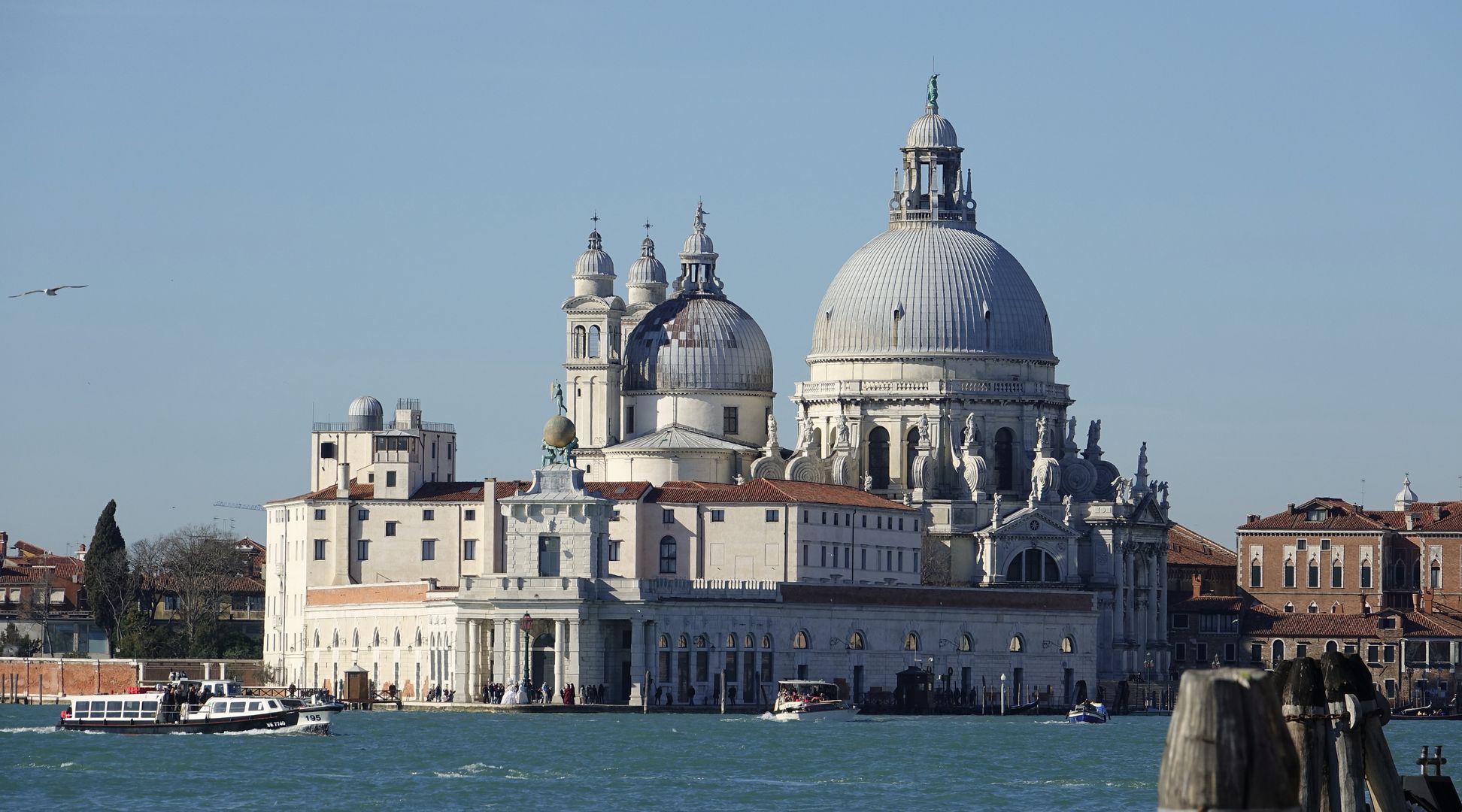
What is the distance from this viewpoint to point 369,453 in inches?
3856

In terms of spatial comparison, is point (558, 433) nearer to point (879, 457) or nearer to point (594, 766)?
point (879, 457)

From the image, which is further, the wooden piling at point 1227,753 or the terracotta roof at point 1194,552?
the terracotta roof at point 1194,552

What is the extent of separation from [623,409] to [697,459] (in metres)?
4.14

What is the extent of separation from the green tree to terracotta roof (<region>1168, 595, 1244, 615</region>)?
3609cm

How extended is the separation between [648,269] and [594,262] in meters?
3.90

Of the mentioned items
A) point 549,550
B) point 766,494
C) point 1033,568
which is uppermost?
point 766,494

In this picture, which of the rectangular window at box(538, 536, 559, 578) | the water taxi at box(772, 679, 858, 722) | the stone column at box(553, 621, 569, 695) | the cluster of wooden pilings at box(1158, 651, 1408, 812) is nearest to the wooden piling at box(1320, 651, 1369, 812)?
the cluster of wooden pilings at box(1158, 651, 1408, 812)

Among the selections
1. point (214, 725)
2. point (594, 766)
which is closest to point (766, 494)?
point (214, 725)

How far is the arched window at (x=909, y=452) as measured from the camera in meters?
100

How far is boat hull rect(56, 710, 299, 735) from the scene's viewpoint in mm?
65688

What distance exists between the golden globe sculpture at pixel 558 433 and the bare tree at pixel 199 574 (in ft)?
60.1

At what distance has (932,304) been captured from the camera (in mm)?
100938

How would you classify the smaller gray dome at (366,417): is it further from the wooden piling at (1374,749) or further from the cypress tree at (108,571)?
the wooden piling at (1374,749)

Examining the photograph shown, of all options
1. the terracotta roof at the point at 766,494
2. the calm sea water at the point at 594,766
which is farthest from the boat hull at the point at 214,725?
the terracotta roof at the point at 766,494
